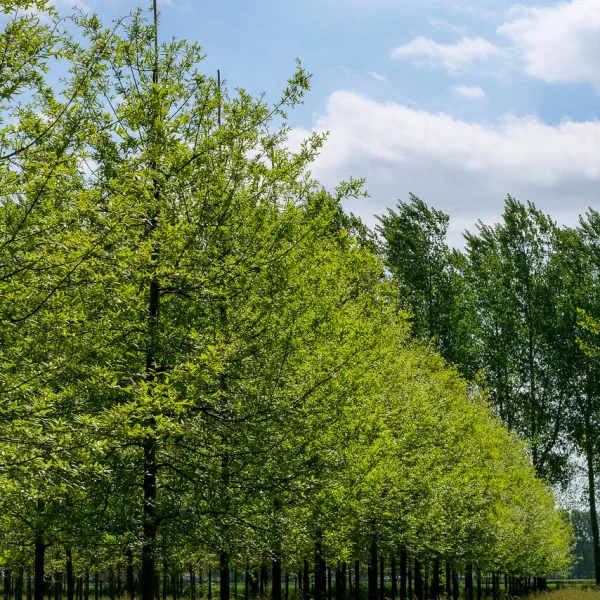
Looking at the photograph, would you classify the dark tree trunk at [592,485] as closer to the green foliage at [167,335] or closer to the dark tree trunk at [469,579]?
the dark tree trunk at [469,579]

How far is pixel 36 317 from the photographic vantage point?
9547 mm

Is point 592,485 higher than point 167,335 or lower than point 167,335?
lower

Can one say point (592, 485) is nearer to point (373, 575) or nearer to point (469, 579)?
point (469, 579)

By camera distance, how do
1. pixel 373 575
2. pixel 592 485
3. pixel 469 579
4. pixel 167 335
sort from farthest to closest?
pixel 592 485, pixel 469 579, pixel 373 575, pixel 167 335

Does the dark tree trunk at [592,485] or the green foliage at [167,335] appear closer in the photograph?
the green foliage at [167,335]

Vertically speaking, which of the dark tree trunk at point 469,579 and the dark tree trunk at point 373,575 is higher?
the dark tree trunk at point 373,575

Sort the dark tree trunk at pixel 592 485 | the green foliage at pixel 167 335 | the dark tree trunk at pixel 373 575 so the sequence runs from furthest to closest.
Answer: the dark tree trunk at pixel 592 485 < the dark tree trunk at pixel 373 575 < the green foliage at pixel 167 335

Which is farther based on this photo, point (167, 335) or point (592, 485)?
point (592, 485)

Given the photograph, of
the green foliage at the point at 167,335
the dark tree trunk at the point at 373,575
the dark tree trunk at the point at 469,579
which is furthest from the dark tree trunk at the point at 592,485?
the green foliage at the point at 167,335

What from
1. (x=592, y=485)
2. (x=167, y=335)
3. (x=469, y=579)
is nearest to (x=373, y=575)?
(x=167, y=335)

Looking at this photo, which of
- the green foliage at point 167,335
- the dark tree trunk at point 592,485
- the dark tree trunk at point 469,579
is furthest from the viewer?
the dark tree trunk at point 592,485

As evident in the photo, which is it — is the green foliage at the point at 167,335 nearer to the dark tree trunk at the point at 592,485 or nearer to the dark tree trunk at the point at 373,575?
the dark tree trunk at the point at 373,575

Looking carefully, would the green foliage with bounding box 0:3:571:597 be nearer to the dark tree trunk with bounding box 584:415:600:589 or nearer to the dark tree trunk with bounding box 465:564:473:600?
the dark tree trunk with bounding box 465:564:473:600

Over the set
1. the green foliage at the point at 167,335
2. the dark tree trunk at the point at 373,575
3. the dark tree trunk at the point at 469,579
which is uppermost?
the green foliage at the point at 167,335
